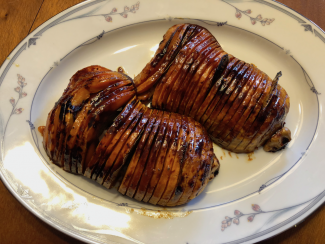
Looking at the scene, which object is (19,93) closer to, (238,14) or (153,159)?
(153,159)

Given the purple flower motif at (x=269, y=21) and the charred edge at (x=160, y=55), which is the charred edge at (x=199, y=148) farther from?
the purple flower motif at (x=269, y=21)

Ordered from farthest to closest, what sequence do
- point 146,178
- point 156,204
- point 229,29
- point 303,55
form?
point 229,29
point 303,55
point 156,204
point 146,178

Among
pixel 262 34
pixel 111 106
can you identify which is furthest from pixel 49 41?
pixel 262 34

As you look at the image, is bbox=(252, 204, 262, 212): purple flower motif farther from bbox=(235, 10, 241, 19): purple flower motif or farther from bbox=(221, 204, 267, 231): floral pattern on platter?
bbox=(235, 10, 241, 19): purple flower motif

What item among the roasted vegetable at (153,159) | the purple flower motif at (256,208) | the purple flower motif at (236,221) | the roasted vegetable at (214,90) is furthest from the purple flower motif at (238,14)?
the purple flower motif at (236,221)

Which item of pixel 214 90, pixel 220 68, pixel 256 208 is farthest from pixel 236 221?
pixel 220 68

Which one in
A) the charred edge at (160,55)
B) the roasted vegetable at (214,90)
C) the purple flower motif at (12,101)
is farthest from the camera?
the purple flower motif at (12,101)

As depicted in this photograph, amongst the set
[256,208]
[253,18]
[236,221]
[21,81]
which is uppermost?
[253,18]

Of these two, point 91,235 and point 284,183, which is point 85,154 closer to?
point 91,235

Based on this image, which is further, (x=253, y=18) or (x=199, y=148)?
(x=253, y=18)

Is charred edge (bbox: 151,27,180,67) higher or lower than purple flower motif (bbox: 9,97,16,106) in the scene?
higher

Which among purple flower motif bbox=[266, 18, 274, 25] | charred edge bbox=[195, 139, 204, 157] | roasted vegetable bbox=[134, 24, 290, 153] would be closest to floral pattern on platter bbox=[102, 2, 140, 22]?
roasted vegetable bbox=[134, 24, 290, 153]
